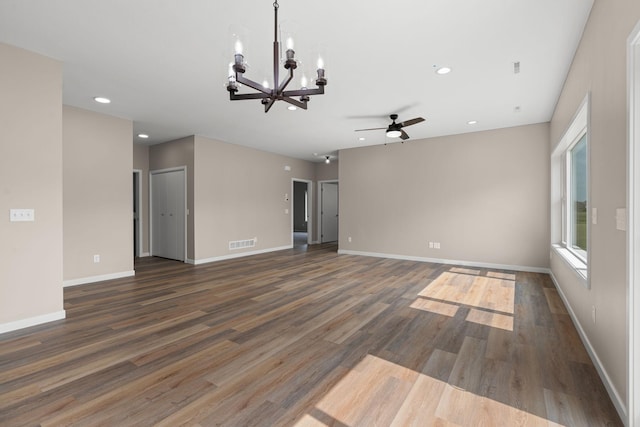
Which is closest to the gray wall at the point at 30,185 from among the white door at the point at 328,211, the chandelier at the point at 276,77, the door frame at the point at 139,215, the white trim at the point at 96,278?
the white trim at the point at 96,278

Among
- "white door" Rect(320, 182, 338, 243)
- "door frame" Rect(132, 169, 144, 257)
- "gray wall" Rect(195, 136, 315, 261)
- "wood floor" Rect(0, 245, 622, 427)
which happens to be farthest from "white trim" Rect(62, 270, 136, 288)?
"white door" Rect(320, 182, 338, 243)

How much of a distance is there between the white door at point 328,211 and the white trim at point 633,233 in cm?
843

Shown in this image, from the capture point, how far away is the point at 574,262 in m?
3.42

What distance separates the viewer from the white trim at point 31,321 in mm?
2833

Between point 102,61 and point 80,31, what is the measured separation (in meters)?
0.55

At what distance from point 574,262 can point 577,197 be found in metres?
1.11

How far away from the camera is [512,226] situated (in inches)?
221

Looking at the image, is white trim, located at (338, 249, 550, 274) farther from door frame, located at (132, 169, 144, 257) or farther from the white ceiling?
door frame, located at (132, 169, 144, 257)

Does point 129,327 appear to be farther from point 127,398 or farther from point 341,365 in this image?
point 341,365

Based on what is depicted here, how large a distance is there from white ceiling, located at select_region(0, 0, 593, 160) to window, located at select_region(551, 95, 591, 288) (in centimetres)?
69

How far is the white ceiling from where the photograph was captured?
2.31 meters

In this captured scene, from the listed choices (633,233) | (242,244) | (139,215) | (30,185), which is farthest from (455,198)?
(139,215)

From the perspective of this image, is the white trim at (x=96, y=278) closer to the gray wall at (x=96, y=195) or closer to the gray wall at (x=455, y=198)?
the gray wall at (x=96, y=195)

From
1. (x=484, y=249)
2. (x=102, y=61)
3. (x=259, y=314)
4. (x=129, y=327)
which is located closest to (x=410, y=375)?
(x=259, y=314)
